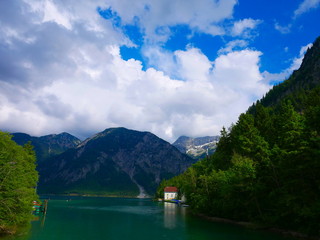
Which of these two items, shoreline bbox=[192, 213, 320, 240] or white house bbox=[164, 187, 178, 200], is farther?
white house bbox=[164, 187, 178, 200]

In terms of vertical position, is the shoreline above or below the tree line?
below

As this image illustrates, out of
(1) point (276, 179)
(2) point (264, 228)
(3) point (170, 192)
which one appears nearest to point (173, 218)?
(2) point (264, 228)

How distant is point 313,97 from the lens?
58406 millimetres

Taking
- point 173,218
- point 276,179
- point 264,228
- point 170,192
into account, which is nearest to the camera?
point 276,179

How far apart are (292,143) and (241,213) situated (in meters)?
23.9

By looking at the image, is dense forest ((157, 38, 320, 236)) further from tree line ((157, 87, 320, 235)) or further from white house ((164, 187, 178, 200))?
white house ((164, 187, 178, 200))

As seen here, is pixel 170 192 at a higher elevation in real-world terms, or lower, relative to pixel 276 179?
higher

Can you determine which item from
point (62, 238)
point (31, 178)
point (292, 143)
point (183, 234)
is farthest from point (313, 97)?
point (31, 178)

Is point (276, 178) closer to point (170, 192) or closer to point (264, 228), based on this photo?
point (264, 228)

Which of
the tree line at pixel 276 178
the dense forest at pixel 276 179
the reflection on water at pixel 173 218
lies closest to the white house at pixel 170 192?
the reflection on water at pixel 173 218

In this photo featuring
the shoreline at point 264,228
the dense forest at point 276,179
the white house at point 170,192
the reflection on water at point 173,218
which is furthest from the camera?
the white house at point 170,192

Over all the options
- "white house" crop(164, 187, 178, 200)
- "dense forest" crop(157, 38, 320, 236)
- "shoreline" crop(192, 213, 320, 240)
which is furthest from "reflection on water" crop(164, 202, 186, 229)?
"white house" crop(164, 187, 178, 200)

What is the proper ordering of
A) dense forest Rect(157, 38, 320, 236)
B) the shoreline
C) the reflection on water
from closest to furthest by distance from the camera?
1. dense forest Rect(157, 38, 320, 236)
2. the shoreline
3. the reflection on water

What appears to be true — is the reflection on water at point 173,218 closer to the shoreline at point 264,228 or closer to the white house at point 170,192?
the shoreline at point 264,228
